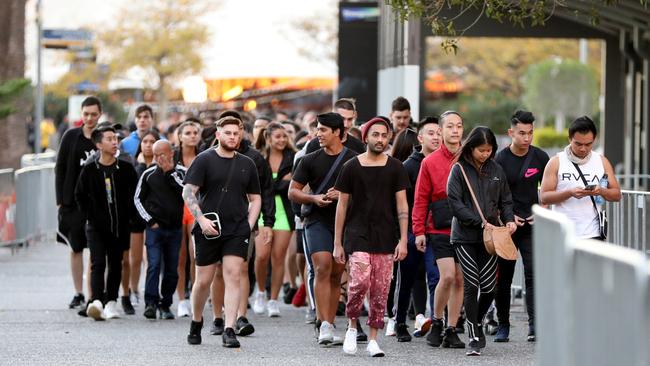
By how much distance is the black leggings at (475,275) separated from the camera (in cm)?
1087

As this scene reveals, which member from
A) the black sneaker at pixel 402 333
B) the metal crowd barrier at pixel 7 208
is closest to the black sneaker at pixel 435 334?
the black sneaker at pixel 402 333

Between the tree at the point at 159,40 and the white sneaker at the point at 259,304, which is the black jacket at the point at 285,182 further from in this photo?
the tree at the point at 159,40

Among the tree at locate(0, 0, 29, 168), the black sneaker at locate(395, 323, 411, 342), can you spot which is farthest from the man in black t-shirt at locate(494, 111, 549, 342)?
the tree at locate(0, 0, 29, 168)

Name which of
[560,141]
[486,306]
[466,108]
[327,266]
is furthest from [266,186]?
[466,108]

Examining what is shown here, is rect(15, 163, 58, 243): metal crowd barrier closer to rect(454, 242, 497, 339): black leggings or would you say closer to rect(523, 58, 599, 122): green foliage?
rect(454, 242, 497, 339): black leggings

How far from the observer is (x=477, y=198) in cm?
1088

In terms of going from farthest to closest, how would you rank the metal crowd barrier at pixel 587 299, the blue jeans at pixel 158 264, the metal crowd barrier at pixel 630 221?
the blue jeans at pixel 158 264 < the metal crowd barrier at pixel 630 221 < the metal crowd barrier at pixel 587 299

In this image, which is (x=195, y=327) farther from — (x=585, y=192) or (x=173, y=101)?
(x=173, y=101)

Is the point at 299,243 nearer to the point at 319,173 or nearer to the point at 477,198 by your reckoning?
the point at 319,173

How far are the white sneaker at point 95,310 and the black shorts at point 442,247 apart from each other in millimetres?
3352

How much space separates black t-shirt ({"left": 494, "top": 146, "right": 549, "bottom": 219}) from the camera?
37.9ft

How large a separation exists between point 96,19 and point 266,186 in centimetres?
5462

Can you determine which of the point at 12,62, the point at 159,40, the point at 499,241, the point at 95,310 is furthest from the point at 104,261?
the point at 159,40

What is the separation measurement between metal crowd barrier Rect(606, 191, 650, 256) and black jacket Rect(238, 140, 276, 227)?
299 cm
